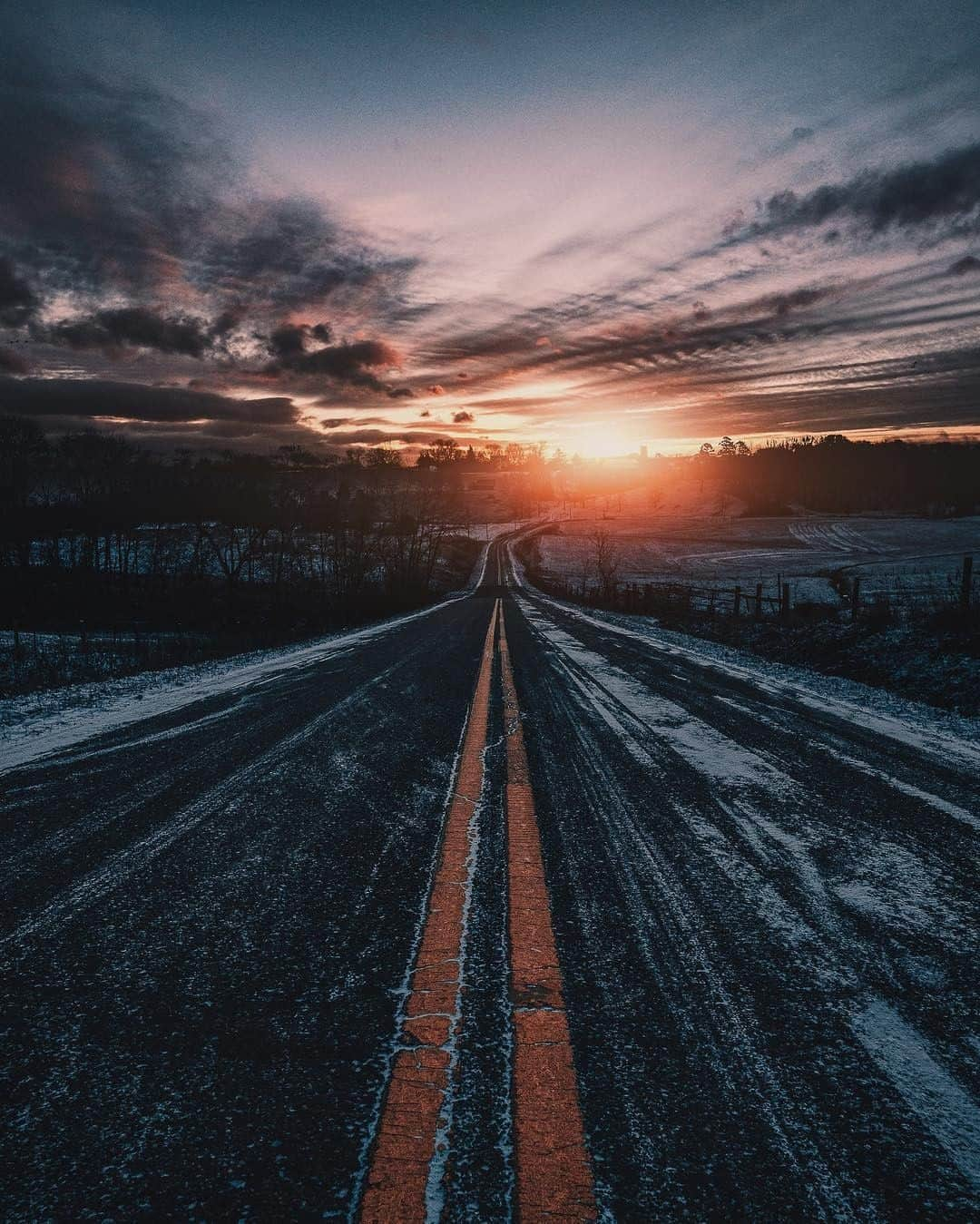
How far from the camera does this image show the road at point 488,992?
1176 millimetres

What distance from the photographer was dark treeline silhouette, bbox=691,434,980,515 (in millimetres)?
127812

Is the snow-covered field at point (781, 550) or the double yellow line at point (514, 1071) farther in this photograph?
the snow-covered field at point (781, 550)

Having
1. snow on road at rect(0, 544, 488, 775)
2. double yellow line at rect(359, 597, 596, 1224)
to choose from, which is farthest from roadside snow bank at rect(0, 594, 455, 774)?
double yellow line at rect(359, 597, 596, 1224)

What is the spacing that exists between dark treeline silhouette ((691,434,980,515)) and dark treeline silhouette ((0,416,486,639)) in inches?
3448

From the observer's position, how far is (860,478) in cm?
14112

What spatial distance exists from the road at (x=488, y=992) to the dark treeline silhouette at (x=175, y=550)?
63.3 feet

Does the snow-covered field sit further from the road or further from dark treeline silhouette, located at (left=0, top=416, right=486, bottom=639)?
the road

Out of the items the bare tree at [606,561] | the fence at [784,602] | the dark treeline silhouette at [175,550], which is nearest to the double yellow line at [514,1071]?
the fence at [784,602]

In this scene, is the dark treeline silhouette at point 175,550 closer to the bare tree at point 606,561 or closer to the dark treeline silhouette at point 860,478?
the bare tree at point 606,561

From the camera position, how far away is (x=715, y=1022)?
162 centimetres

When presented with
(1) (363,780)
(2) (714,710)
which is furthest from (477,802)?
(2) (714,710)

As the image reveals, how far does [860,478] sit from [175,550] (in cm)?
14346

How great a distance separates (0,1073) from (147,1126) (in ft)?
1.45

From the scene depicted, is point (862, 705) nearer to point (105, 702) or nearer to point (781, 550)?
point (105, 702)
